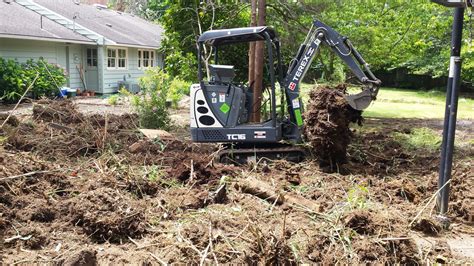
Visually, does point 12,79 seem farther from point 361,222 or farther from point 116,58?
point 361,222

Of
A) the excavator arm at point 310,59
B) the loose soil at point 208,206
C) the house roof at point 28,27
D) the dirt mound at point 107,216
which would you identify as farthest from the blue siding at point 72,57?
the dirt mound at point 107,216

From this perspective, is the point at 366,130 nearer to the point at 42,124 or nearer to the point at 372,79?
the point at 372,79

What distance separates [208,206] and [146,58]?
24.4 m

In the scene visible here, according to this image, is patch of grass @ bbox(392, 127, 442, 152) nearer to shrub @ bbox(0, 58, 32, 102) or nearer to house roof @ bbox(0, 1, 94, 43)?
shrub @ bbox(0, 58, 32, 102)

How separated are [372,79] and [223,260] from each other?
4862 mm

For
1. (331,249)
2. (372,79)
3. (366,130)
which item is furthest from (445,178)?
(366,130)

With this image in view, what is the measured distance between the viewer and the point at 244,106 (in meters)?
8.42

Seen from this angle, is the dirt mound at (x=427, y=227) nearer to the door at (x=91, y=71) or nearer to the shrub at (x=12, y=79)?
the shrub at (x=12, y=79)

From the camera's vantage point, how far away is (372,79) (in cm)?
787

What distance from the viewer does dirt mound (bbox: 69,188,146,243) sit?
4727 millimetres

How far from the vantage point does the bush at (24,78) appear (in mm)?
16969

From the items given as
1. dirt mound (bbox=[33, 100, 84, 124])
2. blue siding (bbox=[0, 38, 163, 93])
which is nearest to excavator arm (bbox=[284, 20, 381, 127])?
dirt mound (bbox=[33, 100, 84, 124])

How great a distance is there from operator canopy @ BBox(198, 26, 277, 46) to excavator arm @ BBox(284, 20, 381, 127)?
0.68m

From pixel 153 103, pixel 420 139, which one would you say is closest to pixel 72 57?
pixel 153 103
